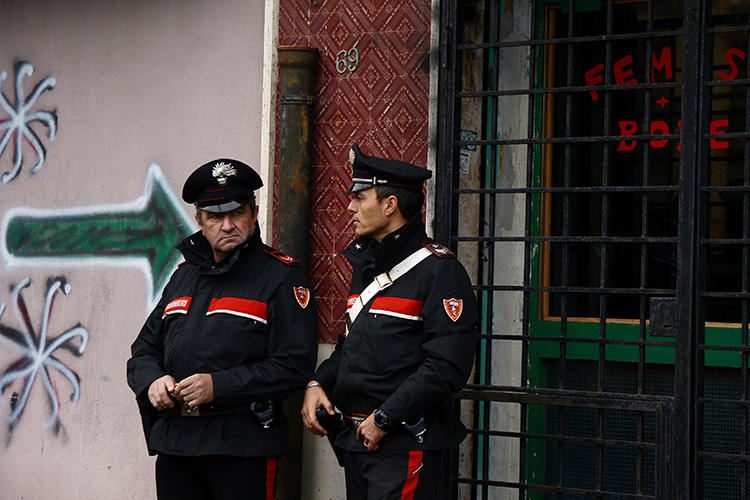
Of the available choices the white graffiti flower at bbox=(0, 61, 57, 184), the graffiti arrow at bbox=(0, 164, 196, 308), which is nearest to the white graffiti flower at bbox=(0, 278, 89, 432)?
the graffiti arrow at bbox=(0, 164, 196, 308)

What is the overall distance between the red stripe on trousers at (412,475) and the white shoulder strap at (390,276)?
565 mm

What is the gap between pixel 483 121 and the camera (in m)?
5.21

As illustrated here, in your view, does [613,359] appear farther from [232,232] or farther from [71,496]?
[71,496]

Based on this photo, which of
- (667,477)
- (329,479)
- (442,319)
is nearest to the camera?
(442,319)

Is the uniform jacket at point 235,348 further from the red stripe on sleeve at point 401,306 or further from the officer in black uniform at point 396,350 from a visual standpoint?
the red stripe on sleeve at point 401,306

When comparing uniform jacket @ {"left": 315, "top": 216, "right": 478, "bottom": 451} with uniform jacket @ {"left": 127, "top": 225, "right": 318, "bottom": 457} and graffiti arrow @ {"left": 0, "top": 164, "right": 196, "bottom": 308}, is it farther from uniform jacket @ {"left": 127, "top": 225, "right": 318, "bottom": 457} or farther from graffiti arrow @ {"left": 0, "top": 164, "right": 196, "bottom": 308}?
graffiti arrow @ {"left": 0, "top": 164, "right": 196, "bottom": 308}

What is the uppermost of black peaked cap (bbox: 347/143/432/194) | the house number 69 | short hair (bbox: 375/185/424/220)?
the house number 69

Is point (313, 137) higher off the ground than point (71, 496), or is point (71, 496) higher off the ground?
point (313, 137)

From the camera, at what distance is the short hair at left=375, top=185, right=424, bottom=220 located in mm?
3934

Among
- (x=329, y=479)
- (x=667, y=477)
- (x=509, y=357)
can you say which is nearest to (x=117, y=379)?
(x=329, y=479)

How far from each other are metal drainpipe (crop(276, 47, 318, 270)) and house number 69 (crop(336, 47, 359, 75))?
12 centimetres

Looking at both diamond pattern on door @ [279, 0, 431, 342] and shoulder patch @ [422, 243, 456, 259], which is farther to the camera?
diamond pattern on door @ [279, 0, 431, 342]

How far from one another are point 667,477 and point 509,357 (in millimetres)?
1248

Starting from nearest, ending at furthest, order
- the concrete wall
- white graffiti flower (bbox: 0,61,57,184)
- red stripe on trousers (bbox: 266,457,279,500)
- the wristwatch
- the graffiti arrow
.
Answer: the wristwatch → red stripe on trousers (bbox: 266,457,279,500) → the concrete wall → the graffiti arrow → white graffiti flower (bbox: 0,61,57,184)
